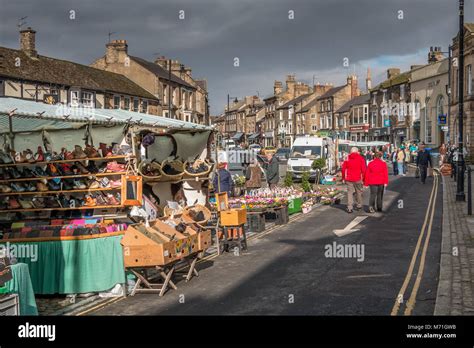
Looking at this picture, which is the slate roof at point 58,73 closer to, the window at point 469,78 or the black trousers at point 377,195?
the black trousers at point 377,195

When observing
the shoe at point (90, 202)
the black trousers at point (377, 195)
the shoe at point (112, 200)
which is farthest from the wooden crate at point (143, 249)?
the black trousers at point (377, 195)

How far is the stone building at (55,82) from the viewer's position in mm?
32156

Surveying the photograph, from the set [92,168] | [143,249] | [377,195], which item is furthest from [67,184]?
[377,195]

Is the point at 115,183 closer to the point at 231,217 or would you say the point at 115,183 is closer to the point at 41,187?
the point at 41,187

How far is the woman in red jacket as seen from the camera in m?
17.7

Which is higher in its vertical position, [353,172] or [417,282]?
[353,172]

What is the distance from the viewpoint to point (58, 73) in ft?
120

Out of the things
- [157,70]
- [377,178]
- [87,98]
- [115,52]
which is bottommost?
[377,178]

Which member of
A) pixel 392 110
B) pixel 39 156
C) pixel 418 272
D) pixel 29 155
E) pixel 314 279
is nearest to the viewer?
pixel 314 279

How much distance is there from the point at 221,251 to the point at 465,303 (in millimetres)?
6137

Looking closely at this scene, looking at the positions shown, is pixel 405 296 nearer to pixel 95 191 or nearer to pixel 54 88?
pixel 95 191

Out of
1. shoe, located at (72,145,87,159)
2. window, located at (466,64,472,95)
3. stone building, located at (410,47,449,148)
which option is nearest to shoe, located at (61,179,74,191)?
shoe, located at (72,145,87,159)

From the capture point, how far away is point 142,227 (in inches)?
357

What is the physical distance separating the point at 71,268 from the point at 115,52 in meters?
45.5
